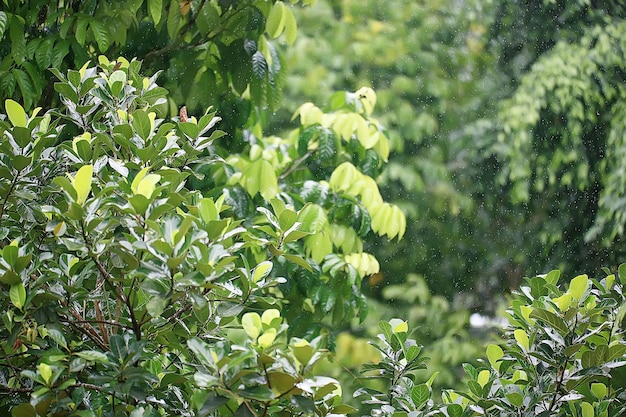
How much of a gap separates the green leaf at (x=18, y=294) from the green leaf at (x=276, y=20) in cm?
76

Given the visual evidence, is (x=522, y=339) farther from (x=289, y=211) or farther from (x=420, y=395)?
(x=289, y=211)

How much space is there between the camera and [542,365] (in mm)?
706

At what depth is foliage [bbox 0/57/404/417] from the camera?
0.55 m

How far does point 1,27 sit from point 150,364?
585 millimetres

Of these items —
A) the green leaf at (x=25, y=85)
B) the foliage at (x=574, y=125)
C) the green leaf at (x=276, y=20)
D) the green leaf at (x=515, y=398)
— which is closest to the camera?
the green leaf at (x=515, y=398)

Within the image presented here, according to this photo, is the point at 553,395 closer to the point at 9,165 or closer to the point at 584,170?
the point at 9,165

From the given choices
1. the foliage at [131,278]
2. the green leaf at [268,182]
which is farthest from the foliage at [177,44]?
the foliage at [131,278]

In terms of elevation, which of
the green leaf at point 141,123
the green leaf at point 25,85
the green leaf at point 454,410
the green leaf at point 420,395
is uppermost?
the green leaf at point 141,123

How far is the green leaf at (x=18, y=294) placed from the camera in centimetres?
57

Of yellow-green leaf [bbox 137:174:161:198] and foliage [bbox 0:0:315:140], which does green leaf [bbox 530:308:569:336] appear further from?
foliage [bbox 0:0:315:140]

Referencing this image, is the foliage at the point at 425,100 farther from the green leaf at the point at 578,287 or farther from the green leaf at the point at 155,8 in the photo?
the green leaf at the point at 578,287

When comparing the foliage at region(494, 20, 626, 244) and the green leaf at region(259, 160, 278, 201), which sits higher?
the green leaf at region(259, 160, 278, 201)

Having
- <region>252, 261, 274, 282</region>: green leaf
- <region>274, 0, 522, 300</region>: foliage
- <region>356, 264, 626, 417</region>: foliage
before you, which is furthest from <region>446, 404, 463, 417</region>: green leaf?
<region>274, 0, 522, 300</region>: foliage

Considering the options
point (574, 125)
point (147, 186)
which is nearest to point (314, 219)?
point (147, 186)
